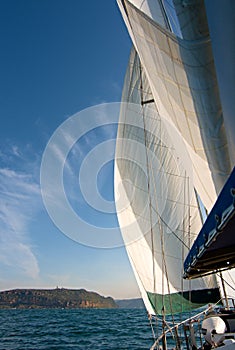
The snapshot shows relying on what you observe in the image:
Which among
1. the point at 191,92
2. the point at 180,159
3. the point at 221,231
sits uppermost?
the point at 180,159

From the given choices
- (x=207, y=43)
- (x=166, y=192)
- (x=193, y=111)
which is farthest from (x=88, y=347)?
(x=207, y=43)

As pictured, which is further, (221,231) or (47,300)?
(47,300)

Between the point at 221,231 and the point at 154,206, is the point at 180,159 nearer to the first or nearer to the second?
the point at 154,206

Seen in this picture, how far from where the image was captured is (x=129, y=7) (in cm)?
469

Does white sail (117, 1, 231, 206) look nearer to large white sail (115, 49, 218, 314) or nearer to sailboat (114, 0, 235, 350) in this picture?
sailboat (114, 0, 235, 350)

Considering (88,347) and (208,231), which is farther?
(88,347)

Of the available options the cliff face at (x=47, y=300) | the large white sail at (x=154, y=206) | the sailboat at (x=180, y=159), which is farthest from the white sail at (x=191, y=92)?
the cliff face at (x=47, y=300)

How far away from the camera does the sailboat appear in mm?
3066

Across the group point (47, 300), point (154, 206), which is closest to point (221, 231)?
point (154, 206)

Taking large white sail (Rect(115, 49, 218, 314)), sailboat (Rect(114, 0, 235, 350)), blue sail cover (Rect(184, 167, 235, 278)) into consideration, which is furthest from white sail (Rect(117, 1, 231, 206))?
large white sail (Rect(115, 49, 218, 314))

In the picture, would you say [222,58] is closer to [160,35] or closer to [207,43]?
[207,43]

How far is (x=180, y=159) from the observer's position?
578 centimetres

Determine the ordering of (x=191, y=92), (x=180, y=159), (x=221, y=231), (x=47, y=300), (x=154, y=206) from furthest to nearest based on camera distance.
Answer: (x=47, y=300) < (x=154, y=206) < (x=180, y=159) < (x=191, y=92) < (x=221, y=231)

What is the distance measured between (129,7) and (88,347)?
11.2m
